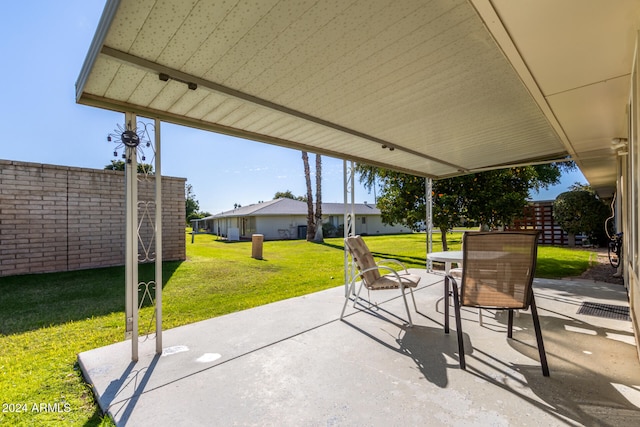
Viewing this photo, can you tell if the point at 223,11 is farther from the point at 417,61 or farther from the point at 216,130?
the point at 216,130

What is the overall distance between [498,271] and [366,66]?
2.12m

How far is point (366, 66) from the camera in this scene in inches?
91.6

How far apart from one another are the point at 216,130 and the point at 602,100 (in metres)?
3.78

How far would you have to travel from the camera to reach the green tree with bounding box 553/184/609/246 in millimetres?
12219

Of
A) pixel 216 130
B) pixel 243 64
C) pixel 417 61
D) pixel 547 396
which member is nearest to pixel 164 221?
pixel 216 130

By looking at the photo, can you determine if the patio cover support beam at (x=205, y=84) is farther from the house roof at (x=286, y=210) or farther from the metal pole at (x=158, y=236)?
the house roof at (x=286, y=210)

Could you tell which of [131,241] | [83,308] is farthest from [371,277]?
[83,308]

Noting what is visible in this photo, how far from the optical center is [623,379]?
2.35 metres

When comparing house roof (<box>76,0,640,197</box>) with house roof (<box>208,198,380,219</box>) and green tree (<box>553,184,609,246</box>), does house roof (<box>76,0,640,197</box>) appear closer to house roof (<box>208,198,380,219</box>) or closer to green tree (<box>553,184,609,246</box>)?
green tree (<box>553,184,609,246</box>)

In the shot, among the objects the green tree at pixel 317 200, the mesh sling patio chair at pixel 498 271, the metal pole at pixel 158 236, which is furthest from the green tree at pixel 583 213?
the metal pole at pixel 158 236

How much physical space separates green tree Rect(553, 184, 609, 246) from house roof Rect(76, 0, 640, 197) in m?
11.2

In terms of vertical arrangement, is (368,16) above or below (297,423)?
above

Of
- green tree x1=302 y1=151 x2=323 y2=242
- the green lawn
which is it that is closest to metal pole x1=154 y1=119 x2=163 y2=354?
the green lawn

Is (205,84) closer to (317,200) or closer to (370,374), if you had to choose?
(370,374)
